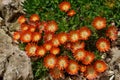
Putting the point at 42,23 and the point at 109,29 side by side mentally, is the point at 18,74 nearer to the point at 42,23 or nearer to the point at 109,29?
the point at 42,23

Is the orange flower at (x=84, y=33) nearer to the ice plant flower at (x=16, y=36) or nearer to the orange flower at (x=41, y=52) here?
the orange flower at (x=41, y=52)

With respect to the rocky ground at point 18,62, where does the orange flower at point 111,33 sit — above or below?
above

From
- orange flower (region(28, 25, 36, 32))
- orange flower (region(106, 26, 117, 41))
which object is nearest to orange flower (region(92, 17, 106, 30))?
orange flower (region(106, 26, 117, 41))

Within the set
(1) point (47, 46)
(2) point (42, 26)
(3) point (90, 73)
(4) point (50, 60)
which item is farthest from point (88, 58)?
(2) point (42, 26)

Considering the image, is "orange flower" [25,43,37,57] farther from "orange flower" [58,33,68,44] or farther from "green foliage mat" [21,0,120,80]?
"orange flower" [58,33,68,44]

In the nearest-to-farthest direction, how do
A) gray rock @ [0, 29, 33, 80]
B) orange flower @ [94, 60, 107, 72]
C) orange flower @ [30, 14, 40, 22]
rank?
gray rock @ [0, 29, 33, 80], orange flower @ [94, 60, 107, 72], orange flower @ [30, 14, 40, 22]

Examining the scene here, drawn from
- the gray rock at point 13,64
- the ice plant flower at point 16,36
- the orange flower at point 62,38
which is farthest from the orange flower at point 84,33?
the ice plant flower at point 16,36

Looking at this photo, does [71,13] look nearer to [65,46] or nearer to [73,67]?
[65,46]
